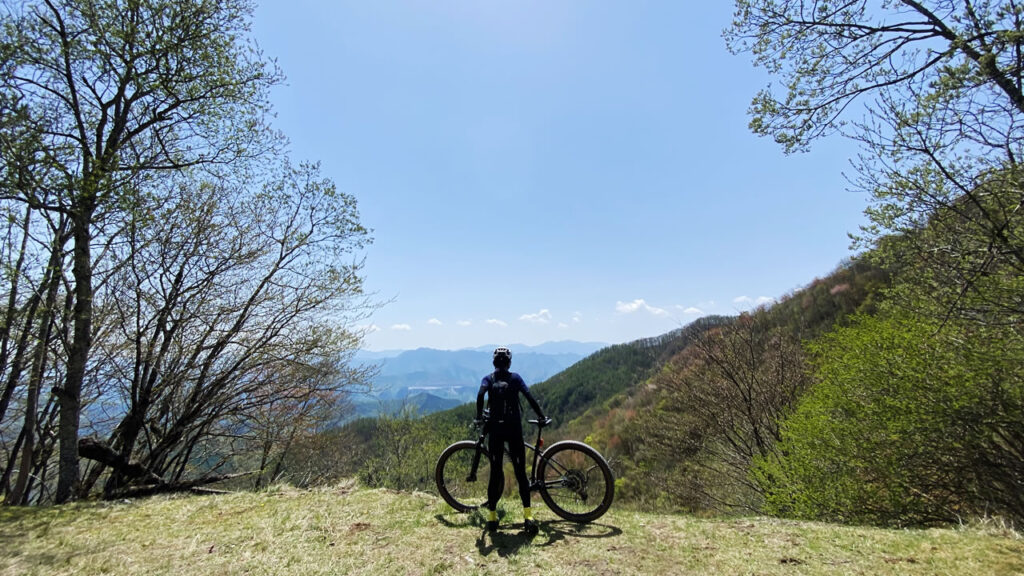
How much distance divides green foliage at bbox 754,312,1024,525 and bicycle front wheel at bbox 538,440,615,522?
16.4 feet

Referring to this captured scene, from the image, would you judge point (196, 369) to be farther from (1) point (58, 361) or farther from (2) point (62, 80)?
(2) point (62, 80)

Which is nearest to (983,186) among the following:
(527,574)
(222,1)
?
(527,574)

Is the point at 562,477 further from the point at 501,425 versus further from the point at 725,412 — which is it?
the point at 725,412

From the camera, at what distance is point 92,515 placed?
5086mm

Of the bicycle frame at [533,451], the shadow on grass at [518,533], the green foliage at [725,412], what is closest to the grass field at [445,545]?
the shadow on grass at [518,533]

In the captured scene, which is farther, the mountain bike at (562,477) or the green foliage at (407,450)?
the green foliage at (407,450)

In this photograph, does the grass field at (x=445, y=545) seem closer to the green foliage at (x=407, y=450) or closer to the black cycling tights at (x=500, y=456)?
the black cycling tights at (x=500, y=456)

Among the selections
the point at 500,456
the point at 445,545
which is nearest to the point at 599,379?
the point at 500,456

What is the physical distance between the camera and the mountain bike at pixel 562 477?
469 centimetres

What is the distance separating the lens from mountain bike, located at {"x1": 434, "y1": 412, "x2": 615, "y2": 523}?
469 centimetres

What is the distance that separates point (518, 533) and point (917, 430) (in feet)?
23.4

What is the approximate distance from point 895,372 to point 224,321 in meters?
13.6

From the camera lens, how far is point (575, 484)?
16.1ft

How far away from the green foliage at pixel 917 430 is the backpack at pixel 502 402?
20.5ft
